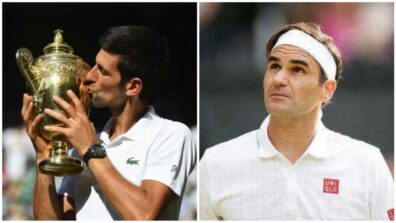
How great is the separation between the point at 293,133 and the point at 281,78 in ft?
1.10

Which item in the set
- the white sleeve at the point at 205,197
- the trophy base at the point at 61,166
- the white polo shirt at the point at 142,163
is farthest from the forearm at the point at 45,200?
the white sleeve at the point at 205,197

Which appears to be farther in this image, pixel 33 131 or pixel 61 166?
pixel 33 131

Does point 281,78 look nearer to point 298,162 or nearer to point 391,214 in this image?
point 298,162

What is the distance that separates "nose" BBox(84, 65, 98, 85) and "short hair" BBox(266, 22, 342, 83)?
1.02 metres

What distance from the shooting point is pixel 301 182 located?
5535 millimetres

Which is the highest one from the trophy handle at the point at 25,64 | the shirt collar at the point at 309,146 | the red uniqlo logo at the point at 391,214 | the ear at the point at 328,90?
the trophy handle at the point at 25,64

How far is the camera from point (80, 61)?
5344 mm

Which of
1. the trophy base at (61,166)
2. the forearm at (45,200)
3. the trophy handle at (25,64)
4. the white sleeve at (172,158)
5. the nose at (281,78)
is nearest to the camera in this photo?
the trophy base at (61,166)

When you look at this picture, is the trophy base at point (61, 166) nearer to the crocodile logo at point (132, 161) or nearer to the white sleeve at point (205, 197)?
the crocodile logo at point (132, 161)

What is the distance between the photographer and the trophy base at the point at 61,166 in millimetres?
5133

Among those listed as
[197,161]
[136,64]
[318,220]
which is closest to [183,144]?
[197,161]

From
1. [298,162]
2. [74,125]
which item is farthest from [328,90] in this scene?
[74,125]

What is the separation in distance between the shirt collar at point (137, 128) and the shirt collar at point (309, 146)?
0.63 meters

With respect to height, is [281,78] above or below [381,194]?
above
